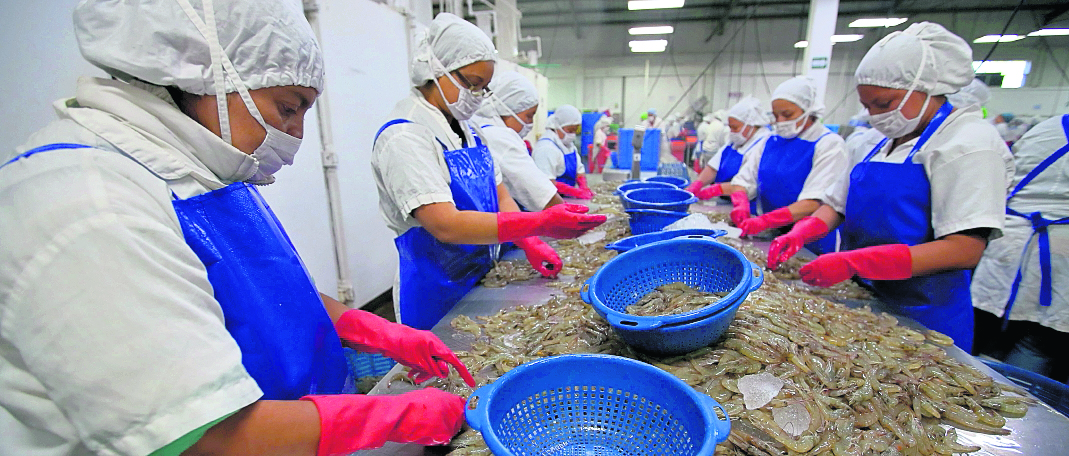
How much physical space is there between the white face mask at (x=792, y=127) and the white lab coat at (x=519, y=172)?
2.25 meters

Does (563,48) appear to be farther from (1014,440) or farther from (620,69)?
(1014,440)

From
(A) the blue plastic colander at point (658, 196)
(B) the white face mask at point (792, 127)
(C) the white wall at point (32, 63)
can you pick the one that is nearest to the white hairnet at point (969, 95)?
(B) the white face mask at point (792, 127)

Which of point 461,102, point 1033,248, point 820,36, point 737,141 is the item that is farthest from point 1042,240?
point 820,36

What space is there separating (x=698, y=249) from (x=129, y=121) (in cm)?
191

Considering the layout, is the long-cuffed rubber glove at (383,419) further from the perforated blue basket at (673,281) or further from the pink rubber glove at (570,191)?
the pink rubber glove at (570,191)

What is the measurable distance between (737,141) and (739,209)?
82.4 inches

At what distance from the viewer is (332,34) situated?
13.6 feet

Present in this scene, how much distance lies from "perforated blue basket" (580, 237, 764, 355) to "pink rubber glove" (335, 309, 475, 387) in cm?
57

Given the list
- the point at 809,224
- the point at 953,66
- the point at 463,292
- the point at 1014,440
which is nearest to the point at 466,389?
the point at 463,292

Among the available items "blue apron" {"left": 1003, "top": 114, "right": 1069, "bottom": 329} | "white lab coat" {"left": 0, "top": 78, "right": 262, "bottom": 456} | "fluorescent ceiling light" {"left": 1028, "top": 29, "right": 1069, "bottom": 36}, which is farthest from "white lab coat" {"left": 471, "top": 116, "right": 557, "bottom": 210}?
"fluorescent ceiling light" {"left": 1028, "top": 29, "right": 1069, "bottom": 36}

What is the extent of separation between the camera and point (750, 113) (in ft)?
18.6

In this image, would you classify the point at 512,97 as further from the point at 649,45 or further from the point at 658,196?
the point at 649,45

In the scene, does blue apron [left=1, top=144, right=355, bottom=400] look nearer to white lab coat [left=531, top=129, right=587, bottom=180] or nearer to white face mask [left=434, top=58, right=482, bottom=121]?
white face mask [left=434, top=58, right=482, bottom=121]

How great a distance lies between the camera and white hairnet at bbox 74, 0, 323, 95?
880 millimetres
